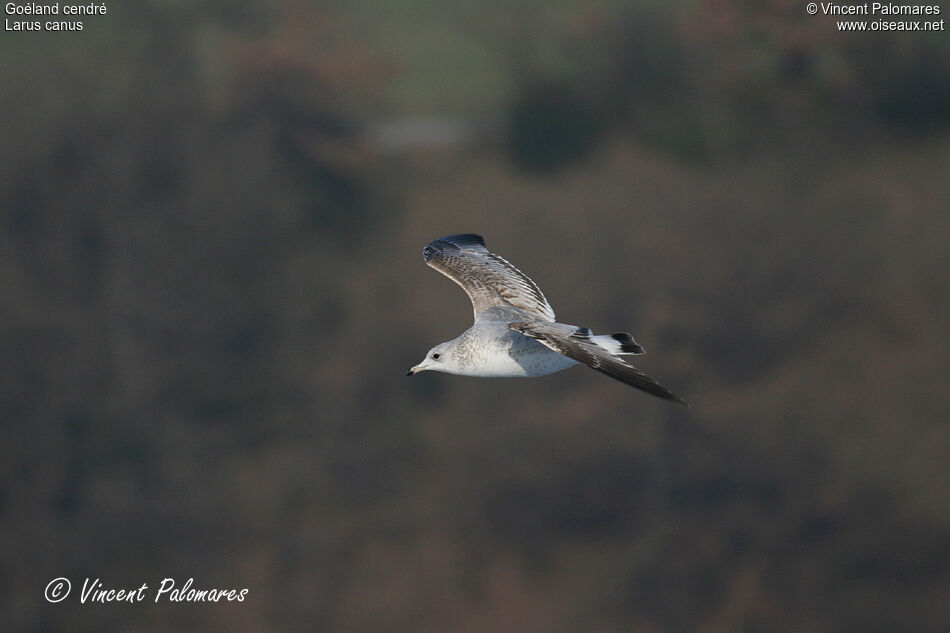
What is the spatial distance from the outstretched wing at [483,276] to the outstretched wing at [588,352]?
1.67m

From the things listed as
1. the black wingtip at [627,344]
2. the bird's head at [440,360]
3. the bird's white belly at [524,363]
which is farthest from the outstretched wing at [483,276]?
the black wingtip at [627,344]

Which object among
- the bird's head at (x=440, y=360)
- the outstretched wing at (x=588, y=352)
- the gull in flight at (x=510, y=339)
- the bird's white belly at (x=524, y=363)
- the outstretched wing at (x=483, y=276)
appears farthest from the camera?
the outstretched wing at (x=483, y=276)

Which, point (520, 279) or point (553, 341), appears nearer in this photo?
point (553, 341)

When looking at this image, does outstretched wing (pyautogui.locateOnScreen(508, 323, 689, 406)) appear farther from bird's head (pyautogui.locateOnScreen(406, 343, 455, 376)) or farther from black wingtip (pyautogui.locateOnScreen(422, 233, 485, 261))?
black wingtip (pyautogui.locateOnScreen(422, 233, 485, 261))

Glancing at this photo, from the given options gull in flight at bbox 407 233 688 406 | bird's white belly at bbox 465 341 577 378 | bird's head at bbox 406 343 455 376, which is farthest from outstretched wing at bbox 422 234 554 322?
bird's white belly at bbox 465 341 577 378

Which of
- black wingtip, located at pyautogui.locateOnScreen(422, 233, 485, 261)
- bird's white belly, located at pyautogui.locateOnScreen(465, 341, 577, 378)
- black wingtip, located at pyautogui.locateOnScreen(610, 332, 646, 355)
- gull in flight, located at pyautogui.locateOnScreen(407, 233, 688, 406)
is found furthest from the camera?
black wingtip, located at pyautogui.locateOnScreen(422, 233, 485, 261)

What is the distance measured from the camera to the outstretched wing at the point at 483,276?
1189cm

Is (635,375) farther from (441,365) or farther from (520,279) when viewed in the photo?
(520,279)

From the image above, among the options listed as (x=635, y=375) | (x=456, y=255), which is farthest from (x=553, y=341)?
(x=456, y=255)

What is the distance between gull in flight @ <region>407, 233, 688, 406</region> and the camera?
891 cm

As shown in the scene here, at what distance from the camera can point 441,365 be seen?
10562mm

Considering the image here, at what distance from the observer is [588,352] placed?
29.3 feet

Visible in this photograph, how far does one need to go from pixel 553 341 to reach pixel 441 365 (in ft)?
5.67

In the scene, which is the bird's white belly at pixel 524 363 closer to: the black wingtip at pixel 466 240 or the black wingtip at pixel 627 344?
the black wingtip at pixel 627 344
